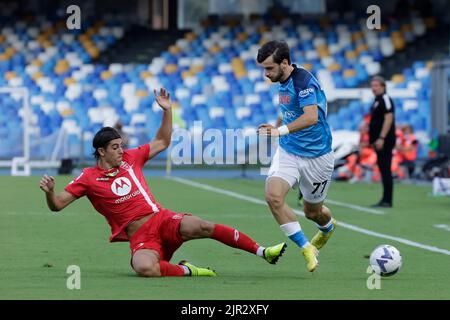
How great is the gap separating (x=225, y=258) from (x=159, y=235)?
1.54 meters

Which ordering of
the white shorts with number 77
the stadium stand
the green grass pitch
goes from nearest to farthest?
1. the green grass pitch
2. the white shorts with number 77
3. the stadium stand

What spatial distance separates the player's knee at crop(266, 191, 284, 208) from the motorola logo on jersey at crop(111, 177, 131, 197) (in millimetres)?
1264

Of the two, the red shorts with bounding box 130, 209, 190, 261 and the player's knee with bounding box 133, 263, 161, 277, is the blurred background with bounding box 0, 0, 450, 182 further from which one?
the player's knee with bounding box 133, 263, 161, 277

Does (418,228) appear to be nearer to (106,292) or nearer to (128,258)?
(128,258)

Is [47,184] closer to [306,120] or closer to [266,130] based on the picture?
[266,130]

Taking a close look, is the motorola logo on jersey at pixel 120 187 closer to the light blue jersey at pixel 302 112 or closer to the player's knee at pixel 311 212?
the light blue jersey at pixel 302 112

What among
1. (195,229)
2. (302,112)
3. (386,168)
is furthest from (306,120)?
(386,168)

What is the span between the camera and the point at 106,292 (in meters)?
8.47

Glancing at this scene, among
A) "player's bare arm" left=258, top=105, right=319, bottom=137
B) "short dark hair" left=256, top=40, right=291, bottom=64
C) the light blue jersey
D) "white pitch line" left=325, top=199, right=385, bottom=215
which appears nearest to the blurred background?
"white pitch line" left=325, top=199, right=385, bottom=215

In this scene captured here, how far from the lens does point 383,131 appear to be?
1798 centimetres

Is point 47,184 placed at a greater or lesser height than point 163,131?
lesser

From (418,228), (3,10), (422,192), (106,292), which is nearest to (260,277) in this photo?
(106,292)

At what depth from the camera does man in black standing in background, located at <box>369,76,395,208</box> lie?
1802 cm

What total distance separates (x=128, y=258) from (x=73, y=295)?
2.94 meters
